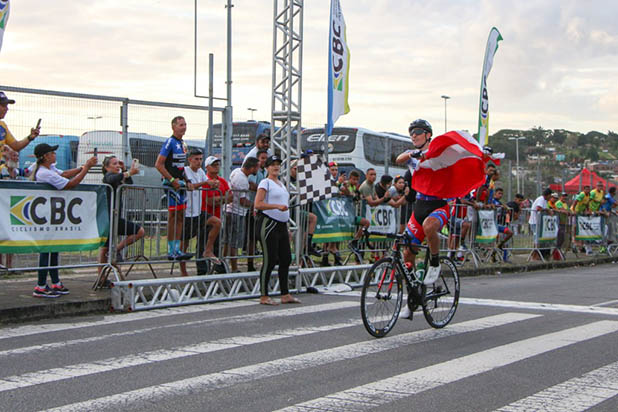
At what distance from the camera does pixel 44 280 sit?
9414mm

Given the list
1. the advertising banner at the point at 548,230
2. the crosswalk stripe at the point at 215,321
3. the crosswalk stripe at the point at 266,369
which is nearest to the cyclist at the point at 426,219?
the crosswalk stripe at the point at 266,369

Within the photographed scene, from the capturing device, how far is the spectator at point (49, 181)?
30.2ft

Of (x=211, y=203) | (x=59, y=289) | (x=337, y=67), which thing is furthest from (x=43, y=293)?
(x=337, y=67)

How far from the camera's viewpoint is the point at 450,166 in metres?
7.84

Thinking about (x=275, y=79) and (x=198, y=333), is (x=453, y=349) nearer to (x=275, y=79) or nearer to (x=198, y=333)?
(x=198, y=333)

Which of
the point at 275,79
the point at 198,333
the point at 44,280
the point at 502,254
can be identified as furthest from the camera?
the point at 502,254

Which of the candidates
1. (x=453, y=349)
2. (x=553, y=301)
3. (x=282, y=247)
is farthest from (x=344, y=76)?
(x=453, y=349)

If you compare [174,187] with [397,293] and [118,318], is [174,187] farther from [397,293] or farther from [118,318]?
[397,293]

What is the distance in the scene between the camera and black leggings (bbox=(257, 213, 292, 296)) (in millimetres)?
10031

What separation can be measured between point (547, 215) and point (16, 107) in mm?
13254

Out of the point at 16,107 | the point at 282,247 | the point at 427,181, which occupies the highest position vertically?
the point at 16,107

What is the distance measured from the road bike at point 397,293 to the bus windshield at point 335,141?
809 inches

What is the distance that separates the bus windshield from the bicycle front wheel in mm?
21136

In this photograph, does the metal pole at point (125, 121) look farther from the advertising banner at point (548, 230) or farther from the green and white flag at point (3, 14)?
the advertising banner at point (548, 230)
